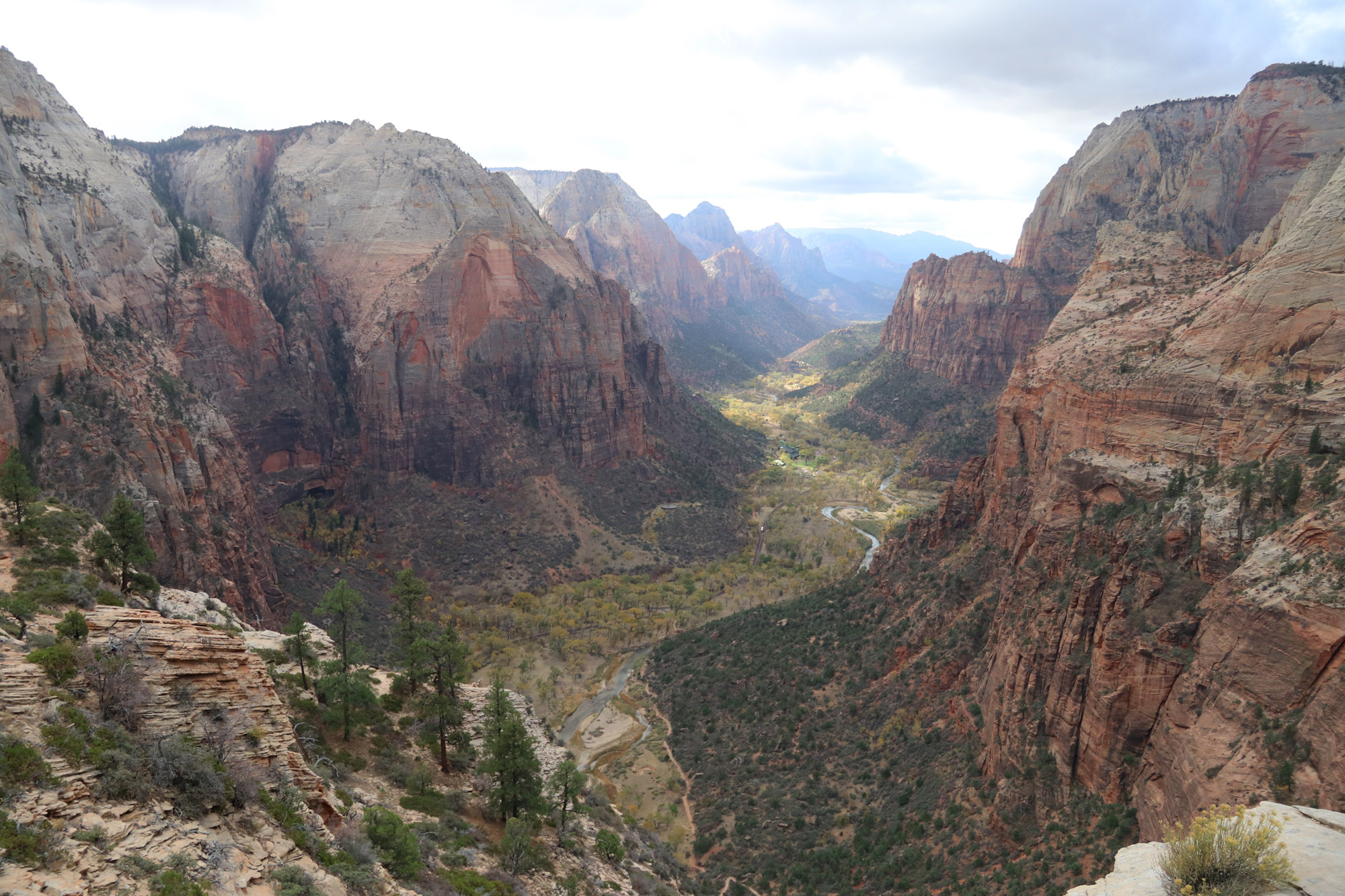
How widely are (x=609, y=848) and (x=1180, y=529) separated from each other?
31543 millimetres

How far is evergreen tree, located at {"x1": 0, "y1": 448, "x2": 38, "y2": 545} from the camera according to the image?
28.3m

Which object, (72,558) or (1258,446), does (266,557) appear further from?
(1258,446)

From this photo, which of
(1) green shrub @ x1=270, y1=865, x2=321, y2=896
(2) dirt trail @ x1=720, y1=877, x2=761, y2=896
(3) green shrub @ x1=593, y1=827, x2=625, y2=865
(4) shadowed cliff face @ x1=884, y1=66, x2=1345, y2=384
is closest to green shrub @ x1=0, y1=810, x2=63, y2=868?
(1) green shrub @ x1=270, y1=865, x2=321, y2=896

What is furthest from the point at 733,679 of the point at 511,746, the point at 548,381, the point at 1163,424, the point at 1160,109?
the point at 1160,109

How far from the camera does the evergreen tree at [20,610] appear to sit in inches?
746

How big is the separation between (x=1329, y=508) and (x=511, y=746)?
34.0 metres

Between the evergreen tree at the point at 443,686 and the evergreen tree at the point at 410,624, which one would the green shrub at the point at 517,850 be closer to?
the evergreen tree at the point at 443,686

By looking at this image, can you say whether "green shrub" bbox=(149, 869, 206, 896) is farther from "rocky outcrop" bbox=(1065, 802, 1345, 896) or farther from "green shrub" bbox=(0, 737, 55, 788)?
"rocky outcrop" bbox=(1065, 802, 1345, 896)

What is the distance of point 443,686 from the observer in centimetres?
3538

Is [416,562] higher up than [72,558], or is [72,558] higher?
[72,558]

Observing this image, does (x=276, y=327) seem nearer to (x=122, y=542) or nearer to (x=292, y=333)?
(x=292, y=333)

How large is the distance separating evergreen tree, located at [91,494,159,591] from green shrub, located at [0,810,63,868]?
20143mm

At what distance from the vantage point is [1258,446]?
29250 millimetres

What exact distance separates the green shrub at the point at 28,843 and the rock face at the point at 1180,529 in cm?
3159
